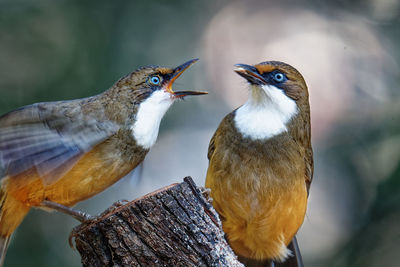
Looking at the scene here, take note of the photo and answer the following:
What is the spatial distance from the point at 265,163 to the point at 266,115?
1.31 ft

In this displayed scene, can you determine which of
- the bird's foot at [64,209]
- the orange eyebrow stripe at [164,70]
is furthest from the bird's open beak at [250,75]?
the bird's foot at [64,209]

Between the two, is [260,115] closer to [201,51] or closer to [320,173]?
[320,173]

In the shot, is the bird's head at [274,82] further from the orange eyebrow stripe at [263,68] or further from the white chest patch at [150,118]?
the white chest patch at [150,118]

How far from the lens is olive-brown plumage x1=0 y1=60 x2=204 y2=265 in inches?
157

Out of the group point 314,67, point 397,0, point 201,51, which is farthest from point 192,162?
point 397,0

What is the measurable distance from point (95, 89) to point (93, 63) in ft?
1.05

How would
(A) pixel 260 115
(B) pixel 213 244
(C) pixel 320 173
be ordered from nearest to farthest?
(B) pixel 213 244
(A) pixel 260 115
(C) pixel 320 173

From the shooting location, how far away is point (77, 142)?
4129mm

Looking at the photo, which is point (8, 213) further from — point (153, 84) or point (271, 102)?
point (271, 102)

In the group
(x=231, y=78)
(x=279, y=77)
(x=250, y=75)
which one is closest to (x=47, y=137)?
(x=250, y=75)

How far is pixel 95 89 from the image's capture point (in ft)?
21.9

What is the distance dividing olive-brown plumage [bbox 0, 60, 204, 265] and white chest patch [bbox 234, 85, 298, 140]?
495 mm

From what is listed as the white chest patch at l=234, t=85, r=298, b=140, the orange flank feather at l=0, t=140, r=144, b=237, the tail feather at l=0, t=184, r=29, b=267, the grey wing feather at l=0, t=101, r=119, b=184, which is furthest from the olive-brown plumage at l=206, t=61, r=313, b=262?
the tail feather at l=0, t=184, r=29, b=267

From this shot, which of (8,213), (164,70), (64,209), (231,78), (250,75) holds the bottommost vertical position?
(64,209)
